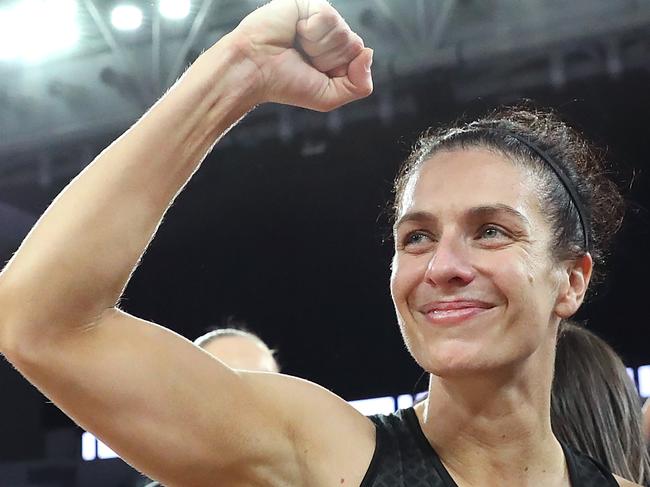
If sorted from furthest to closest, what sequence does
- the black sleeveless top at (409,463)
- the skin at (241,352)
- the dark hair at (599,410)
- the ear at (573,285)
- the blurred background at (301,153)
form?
the blurred background at (301,153), the skin at (241,352), the dark hair at (599,410), the ear at (573,285), the black sleeveless top at (409,463)

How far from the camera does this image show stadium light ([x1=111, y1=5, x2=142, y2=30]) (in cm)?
491

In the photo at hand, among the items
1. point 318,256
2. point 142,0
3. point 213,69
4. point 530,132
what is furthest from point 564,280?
point 318,256

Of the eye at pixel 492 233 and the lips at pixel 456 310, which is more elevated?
the eye at pixel 492 233

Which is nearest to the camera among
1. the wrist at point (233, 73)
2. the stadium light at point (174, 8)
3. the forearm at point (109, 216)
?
the forearm at point (109, 216)

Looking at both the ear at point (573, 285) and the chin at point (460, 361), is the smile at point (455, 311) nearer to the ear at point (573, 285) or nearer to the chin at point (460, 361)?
the chin at point (460, 361)

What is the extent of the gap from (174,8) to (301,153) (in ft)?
4.37

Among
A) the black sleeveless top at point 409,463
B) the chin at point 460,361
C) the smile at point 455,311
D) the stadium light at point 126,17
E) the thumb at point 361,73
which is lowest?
the black sleeveless top at point 409,463

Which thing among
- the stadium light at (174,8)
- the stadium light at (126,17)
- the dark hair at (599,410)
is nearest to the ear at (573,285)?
the dark hair at (599,410)

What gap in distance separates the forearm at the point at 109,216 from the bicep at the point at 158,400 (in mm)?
40

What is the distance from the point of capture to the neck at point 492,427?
1298mm

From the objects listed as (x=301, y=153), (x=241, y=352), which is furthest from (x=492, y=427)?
(x=301, y=153)

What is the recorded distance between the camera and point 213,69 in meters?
1.13

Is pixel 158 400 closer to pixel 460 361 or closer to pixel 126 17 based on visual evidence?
pixel 460 361

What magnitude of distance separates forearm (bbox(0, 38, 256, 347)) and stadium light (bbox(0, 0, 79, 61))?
4.07 metres
